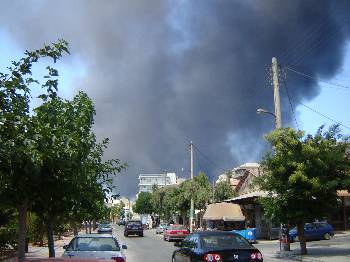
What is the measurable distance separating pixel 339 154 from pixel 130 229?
1468 inches

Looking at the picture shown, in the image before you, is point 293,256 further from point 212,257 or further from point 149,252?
point 212,257

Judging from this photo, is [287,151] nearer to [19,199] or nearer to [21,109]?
[19,199]

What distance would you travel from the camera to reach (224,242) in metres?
13.1

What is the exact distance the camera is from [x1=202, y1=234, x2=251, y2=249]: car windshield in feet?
42.3

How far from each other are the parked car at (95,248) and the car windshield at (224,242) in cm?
236

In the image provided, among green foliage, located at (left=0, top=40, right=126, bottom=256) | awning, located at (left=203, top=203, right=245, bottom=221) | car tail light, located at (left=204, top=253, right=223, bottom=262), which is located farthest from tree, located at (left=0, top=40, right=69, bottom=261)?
awning, located at (left=203, top=203, right=245, bottom=221)

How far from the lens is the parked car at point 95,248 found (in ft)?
44.9

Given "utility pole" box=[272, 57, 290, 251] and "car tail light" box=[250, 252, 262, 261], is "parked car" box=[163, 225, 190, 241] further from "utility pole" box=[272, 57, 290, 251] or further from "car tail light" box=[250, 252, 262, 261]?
"car tail light" box=[250, 252, 262, 261]

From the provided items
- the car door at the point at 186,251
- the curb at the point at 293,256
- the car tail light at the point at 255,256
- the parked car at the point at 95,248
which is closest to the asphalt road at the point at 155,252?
the curb at the point at 293,256

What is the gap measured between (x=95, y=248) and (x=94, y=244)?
251 millimetres

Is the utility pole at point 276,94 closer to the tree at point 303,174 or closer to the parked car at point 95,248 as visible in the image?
the tree at point 303,174

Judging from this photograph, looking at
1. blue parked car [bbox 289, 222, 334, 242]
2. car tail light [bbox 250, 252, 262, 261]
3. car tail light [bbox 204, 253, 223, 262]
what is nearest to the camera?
car tail light [bbox 204, 253, 223, 262]

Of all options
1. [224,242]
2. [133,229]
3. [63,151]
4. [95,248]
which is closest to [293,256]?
[224,242]

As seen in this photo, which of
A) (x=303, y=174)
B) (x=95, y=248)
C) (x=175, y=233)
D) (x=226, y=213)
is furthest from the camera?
(x=175, y=233)
